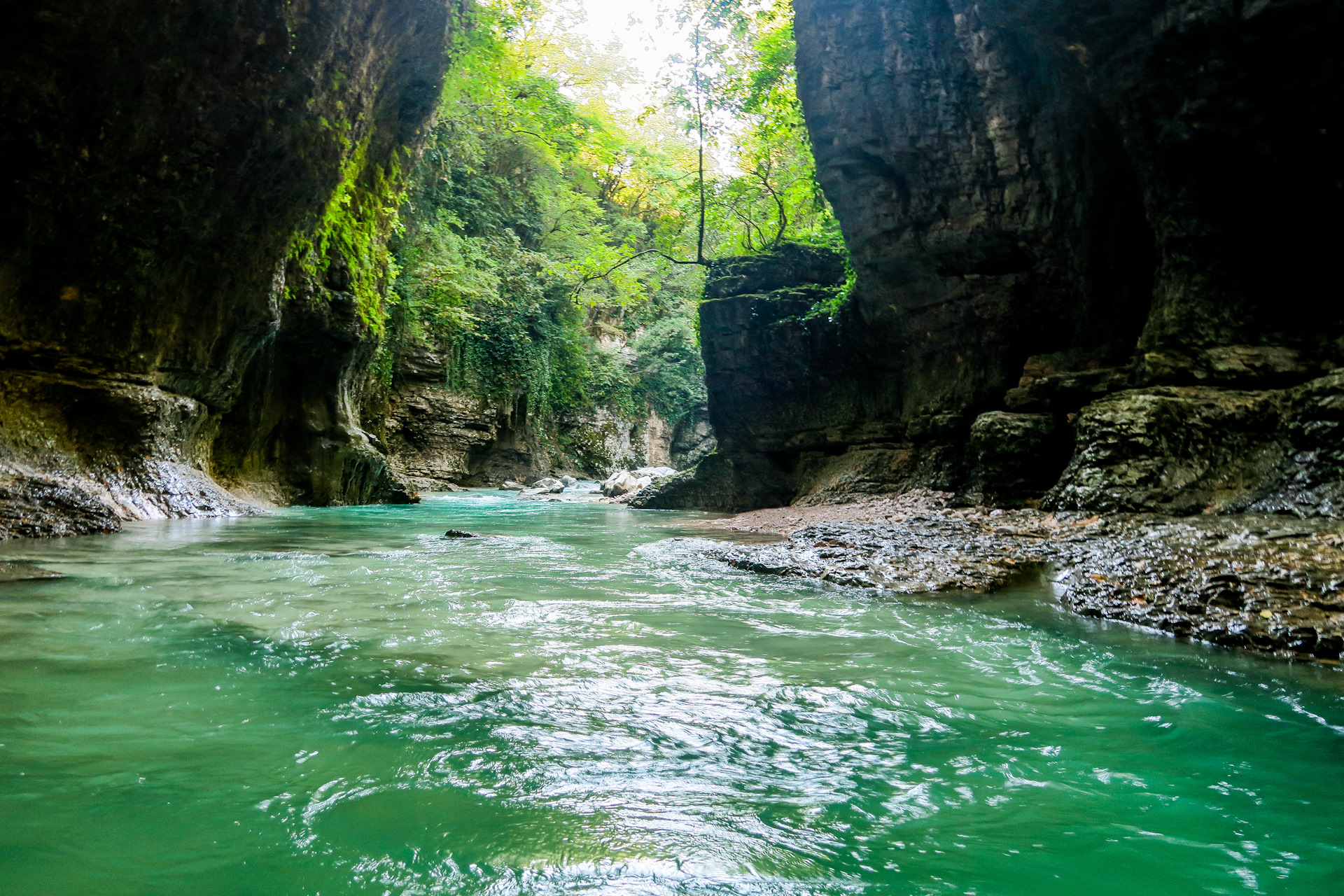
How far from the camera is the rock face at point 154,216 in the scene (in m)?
6.65

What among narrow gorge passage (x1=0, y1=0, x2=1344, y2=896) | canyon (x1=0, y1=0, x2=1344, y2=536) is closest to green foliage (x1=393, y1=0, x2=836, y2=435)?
narrow gorge passage (x1=0, y1=0, x2=1344, y2=896)

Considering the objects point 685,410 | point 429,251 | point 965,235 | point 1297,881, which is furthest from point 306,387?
point 685,410

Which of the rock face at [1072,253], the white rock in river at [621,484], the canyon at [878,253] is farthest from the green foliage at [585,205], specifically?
the white rock in river at [621,484]

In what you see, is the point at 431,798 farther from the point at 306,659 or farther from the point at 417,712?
the point at 306,659

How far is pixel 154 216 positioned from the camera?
24.8 feet

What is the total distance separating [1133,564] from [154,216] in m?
8.91

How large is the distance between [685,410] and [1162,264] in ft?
86.8

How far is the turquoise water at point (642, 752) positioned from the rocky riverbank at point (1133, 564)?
249 mm

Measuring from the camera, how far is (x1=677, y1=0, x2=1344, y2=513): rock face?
17.4 ft

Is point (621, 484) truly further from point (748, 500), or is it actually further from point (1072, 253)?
point (1072, 253)

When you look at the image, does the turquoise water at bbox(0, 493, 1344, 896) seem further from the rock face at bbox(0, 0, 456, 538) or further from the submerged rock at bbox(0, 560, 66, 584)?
the rock face at bbox(0, 0, 456, 538)

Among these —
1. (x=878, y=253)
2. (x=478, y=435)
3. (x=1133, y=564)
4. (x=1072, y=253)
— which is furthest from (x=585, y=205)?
(x=1133, y=564)

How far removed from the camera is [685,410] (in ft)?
107

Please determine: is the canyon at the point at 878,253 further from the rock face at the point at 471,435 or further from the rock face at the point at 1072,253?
the rock face at the point at 471,435
